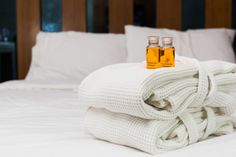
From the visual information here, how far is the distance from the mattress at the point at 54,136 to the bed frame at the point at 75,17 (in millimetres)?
1245

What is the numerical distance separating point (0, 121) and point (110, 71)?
47cm

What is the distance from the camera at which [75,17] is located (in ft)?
9.71

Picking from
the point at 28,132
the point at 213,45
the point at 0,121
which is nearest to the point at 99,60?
the point at 213,45

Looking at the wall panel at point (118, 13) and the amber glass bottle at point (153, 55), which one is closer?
the amber glass bottle at point (153, 55)

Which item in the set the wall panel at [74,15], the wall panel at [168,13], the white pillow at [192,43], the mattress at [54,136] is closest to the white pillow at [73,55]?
the white pillow at [192,43]

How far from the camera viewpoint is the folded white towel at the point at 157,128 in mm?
851

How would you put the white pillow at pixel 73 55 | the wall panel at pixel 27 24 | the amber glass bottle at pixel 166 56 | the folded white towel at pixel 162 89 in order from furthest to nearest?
the wall panel at pixel 27 24 → the white pillow at pixel 73 55 → the amber glass bottle at pixel 166 56 → the folded white towel at pixel 162 89

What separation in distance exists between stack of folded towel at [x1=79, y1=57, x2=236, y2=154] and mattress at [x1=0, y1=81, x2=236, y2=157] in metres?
0.03

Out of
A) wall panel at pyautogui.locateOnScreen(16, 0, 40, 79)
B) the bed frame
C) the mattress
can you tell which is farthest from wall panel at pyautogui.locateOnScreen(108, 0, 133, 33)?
the mattress

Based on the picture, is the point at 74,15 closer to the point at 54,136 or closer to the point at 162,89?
the point at 54,136

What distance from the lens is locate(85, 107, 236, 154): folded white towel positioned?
2.79 feet

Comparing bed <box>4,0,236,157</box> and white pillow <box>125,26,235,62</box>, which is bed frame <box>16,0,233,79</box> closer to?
bed <box>4,0,236,157</box>

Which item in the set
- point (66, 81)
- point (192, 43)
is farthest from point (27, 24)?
point (192, 43)

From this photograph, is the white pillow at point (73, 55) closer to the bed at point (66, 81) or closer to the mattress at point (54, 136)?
the bed at point (66, 81)
